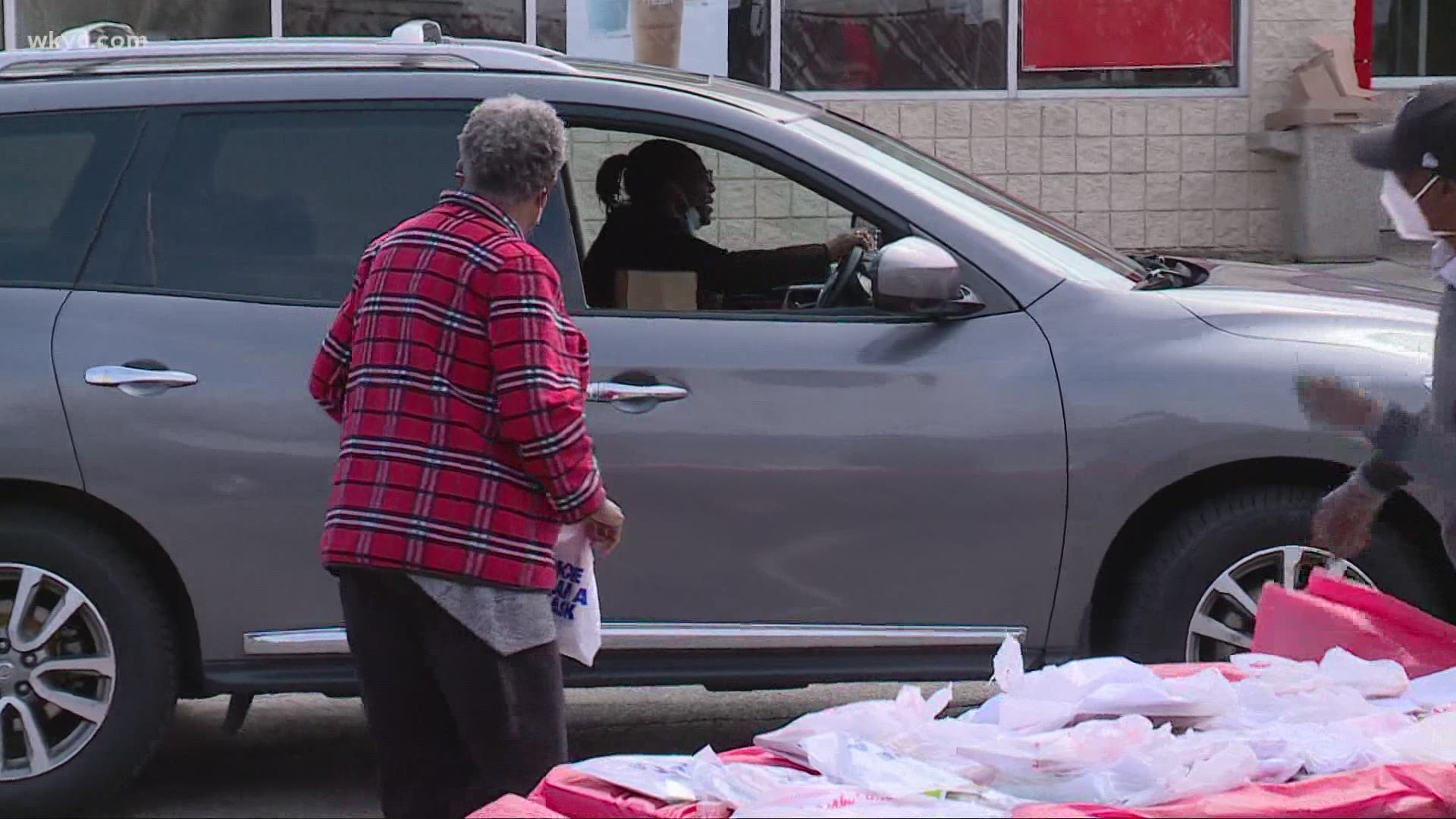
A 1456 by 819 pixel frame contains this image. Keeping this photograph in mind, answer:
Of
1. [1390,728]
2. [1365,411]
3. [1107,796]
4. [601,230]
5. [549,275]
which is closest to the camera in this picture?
[1107,796]

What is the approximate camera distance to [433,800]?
A: 12.2 ft

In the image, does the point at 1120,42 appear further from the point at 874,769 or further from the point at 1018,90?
the point at 874,769

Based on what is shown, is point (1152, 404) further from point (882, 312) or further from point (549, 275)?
point (549, 275)

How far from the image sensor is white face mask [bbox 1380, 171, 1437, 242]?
3164mm

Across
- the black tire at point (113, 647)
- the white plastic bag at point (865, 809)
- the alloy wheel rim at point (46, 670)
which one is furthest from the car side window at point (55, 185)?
the white plastic bag at point (865, 809)

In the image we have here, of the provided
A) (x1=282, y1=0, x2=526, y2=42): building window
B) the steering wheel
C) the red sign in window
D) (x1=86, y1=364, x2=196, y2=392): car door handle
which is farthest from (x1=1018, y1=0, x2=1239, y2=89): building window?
(x1=86, y1=364, x2=196, y2=392): car door handle

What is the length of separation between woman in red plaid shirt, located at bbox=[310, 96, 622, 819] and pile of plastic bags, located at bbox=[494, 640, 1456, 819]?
84 cm

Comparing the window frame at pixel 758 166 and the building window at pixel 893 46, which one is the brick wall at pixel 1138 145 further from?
the window frame at pixel 758 166

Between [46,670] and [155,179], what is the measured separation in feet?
4.04

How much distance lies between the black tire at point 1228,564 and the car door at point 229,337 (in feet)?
6.52

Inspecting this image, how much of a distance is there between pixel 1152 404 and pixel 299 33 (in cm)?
918

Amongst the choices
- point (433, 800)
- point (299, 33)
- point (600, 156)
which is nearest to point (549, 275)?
point (433, 800)

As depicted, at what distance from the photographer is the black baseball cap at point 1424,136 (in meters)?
3.09

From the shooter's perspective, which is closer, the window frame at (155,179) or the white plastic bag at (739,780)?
the white plastic bag at (739,780)
